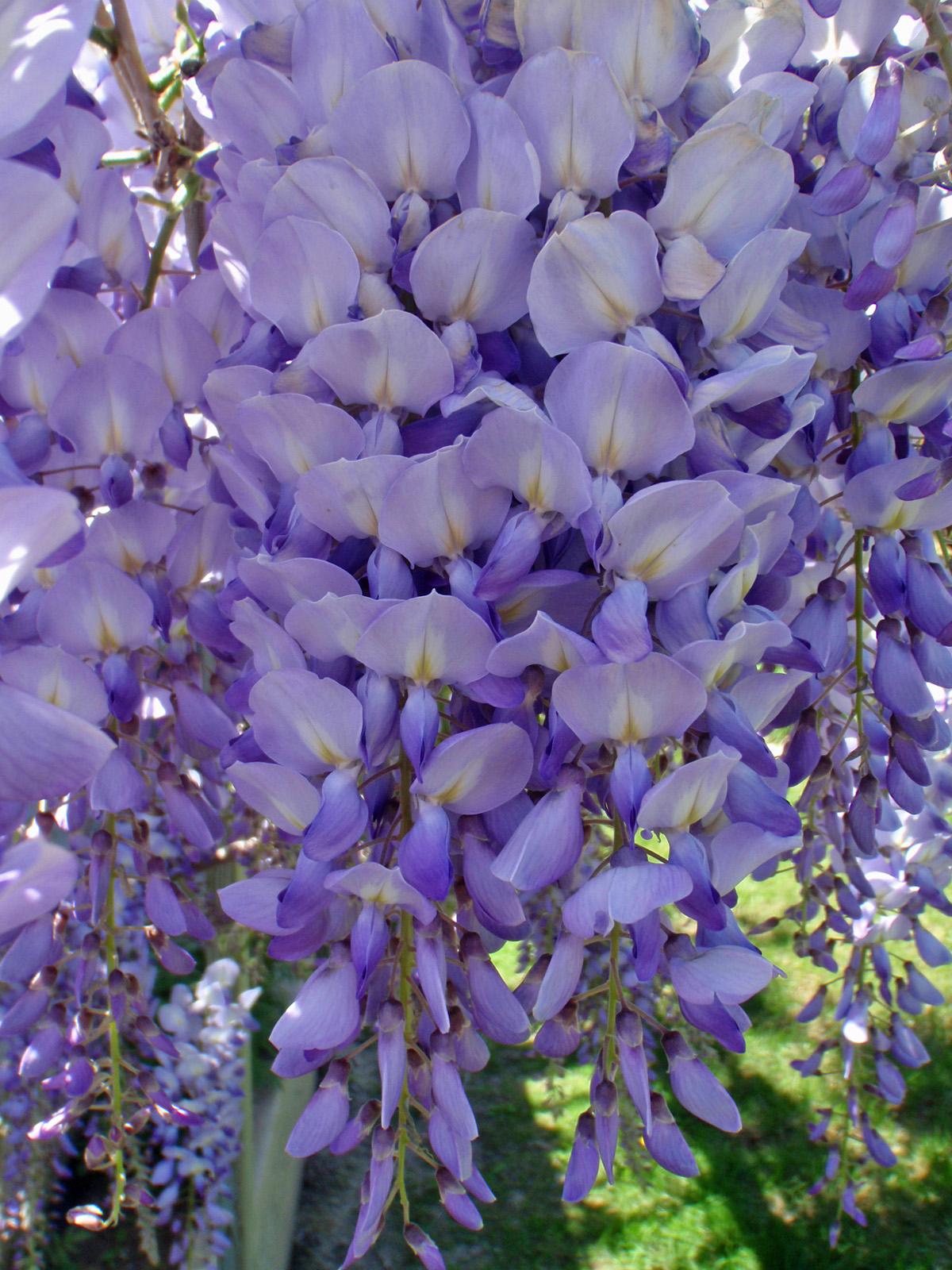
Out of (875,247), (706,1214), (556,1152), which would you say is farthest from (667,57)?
(556,1152)

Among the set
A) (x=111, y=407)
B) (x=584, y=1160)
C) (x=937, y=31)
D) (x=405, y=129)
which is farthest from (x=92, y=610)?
(x=937, y=31)

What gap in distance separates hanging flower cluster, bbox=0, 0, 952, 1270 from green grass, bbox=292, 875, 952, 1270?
6.27ft

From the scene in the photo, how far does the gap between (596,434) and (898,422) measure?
0.26 meters

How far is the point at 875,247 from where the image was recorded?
23.9 inches

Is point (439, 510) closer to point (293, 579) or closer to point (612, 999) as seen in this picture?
point (293, 579)

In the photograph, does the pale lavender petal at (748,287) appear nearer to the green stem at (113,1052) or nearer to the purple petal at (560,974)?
the purple petal at (560,974)

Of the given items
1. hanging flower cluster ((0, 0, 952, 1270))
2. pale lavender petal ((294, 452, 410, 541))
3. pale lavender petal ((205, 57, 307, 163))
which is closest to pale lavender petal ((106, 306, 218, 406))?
hanging flower cluster ((0, 0, 952, 1270))

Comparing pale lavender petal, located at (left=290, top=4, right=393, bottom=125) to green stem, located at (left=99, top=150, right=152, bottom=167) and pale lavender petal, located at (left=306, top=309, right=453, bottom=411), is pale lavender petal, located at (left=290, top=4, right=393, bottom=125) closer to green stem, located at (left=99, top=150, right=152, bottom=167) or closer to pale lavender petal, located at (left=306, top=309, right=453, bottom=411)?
pale lavender petal, located at (left=306, top=309, right=453, bottom=411)

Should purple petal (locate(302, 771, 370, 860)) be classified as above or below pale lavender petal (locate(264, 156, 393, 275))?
below

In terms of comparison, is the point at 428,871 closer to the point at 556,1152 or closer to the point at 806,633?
the point at 806,633

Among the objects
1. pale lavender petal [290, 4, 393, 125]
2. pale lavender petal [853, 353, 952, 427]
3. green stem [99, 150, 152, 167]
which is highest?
pale lavender petal [290, 4, 393, 125]

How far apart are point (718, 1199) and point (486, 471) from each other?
2.84 metres

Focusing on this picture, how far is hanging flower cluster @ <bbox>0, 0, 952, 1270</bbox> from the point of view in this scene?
1.67ft

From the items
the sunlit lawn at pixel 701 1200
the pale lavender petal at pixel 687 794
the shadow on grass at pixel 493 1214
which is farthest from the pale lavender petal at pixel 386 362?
the shadow on grass at pixel 493 1214
